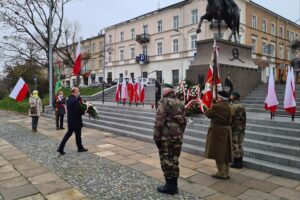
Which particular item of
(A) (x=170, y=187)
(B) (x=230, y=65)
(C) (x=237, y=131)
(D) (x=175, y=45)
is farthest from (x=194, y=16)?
(A) (x=170, y=187)

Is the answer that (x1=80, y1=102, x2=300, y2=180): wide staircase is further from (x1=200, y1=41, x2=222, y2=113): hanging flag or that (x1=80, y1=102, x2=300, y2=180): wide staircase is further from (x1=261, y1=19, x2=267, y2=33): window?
(x1=261, y1=19, x2=267, y2=33): window

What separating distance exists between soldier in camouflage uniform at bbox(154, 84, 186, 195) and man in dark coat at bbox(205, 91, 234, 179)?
36.4 inches

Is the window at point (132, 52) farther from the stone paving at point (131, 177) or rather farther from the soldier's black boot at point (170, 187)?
the soldier's black boot at point (170, 187)

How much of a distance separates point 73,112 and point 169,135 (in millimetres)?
3598

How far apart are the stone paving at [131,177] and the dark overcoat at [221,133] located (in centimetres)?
51

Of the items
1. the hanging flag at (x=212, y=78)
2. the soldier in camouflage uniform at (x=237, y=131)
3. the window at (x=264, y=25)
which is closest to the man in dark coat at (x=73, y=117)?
the hanging flag at (x=212, y=78)

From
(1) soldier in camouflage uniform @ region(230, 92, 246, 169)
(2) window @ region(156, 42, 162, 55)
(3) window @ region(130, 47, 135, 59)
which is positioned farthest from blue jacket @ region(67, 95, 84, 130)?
(3) window @ region(130, 47, 135, 59)

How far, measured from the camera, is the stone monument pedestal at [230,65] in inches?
436

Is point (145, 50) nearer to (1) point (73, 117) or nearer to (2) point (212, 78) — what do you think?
(1) point (73, 117)

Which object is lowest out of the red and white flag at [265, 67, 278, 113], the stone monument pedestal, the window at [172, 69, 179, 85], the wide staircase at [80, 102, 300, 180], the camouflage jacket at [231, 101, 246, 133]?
the wide staircase at [80, 102, 300, 180]

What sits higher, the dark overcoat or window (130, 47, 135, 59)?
window (130, 47, 135, 59)

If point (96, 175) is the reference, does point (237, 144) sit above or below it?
above

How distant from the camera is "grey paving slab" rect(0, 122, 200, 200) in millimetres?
4621

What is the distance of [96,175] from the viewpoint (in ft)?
18.2
